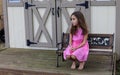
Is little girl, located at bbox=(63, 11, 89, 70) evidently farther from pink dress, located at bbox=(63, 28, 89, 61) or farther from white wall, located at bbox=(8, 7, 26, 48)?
white wall, located at bbox=(8, 7, 26, 48)

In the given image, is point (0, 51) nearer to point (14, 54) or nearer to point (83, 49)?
point (14, 54)

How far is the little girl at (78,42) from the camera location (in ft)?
16.7

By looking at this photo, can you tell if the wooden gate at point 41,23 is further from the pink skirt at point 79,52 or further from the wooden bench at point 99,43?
the pink skirt at point 79,52

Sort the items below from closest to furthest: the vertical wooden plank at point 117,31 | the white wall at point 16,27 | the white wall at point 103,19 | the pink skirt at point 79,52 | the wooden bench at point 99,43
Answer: the pink skirt at point 79,52, the wooden bench at point 99,43, the vertical wooden plank at point 117,31, the white wall at point 103,19, the white wall at point 16,27

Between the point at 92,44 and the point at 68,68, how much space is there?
672 mm

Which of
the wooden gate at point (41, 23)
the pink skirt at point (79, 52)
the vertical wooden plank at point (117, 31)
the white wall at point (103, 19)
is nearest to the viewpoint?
the pink skirt at point (79, 52)

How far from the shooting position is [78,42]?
17.3 feet

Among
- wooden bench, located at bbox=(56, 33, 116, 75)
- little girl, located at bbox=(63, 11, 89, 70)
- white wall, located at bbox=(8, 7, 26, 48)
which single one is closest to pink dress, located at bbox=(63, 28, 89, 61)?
little girl, located at bbox=(63, 11, 89, 70)

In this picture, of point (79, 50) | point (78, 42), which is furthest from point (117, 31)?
point (79, 50)

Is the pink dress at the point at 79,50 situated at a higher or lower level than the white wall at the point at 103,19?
lower

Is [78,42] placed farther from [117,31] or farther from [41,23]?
[41,23]

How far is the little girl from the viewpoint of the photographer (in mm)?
5082

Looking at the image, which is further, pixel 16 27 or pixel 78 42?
pixel 16 27

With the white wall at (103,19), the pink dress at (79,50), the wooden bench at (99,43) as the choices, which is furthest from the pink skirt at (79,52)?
the white wall at (103,19)
